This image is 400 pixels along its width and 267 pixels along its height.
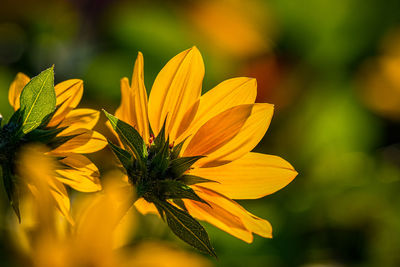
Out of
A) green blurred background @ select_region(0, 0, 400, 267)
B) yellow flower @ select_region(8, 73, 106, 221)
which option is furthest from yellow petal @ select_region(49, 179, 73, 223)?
green blurred background @ select_region(0, 0, 400, 267)

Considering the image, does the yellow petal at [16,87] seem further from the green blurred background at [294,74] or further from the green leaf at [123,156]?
the green blurred background at [294,74]

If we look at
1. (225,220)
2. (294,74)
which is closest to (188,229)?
(225,220)

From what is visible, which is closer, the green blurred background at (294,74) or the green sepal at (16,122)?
the green sepal at (16,122)

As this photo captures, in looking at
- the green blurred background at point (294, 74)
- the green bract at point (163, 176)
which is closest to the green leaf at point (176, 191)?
the green bract at point (163, 176)

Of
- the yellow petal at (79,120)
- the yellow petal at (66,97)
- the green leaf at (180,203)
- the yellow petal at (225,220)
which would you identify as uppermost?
the yellow petal at (66,97)

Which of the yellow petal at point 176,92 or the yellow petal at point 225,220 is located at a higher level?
the yellow petal at point 176,92

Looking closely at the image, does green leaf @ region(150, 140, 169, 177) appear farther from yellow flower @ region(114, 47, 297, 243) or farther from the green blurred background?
the green blurred background
